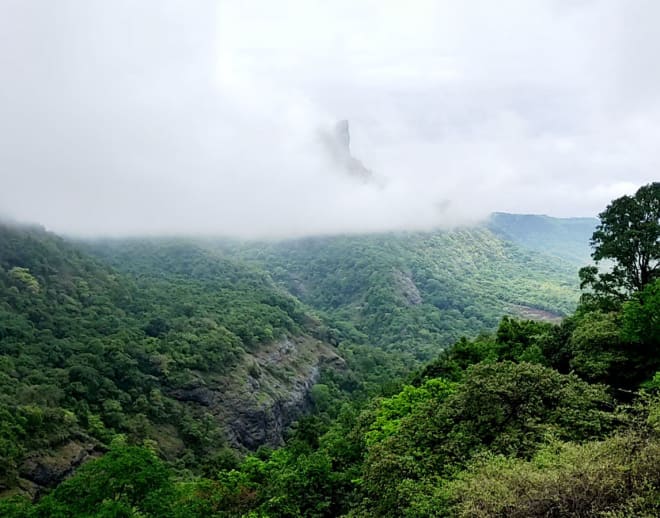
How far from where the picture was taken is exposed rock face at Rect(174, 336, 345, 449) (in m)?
90.8

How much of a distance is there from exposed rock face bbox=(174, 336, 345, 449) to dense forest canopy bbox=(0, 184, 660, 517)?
2.29ft

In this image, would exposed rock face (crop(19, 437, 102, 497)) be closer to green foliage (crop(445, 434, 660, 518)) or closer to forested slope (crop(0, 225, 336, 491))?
forested slope (crop(0, 225, 336, 491))

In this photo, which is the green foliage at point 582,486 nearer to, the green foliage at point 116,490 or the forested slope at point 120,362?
the green foliage at point 116,490

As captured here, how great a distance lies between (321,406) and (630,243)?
3145 inches

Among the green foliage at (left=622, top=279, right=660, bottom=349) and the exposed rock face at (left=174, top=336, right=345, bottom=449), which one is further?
the exposed rock face at (left=174, top=336, right=345, bottom=449)

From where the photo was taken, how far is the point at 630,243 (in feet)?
139

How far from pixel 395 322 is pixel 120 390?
383 ft

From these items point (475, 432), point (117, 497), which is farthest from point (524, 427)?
point (117, 497)

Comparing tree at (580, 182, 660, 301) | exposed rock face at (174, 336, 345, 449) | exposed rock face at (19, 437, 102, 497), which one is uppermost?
tree at (580, 182, 660, 301)

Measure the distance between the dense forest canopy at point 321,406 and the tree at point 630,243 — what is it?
0.46 feet

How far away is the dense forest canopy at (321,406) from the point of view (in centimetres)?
1830

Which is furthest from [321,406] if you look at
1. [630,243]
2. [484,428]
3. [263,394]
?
[484,428]

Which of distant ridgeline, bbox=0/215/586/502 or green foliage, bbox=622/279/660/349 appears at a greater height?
green foliage, bbox=622/279/660/349

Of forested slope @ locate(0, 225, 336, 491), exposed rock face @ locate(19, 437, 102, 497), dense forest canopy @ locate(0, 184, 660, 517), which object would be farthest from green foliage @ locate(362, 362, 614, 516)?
exposed rock face @ locate(19, 437, 102, 497)
